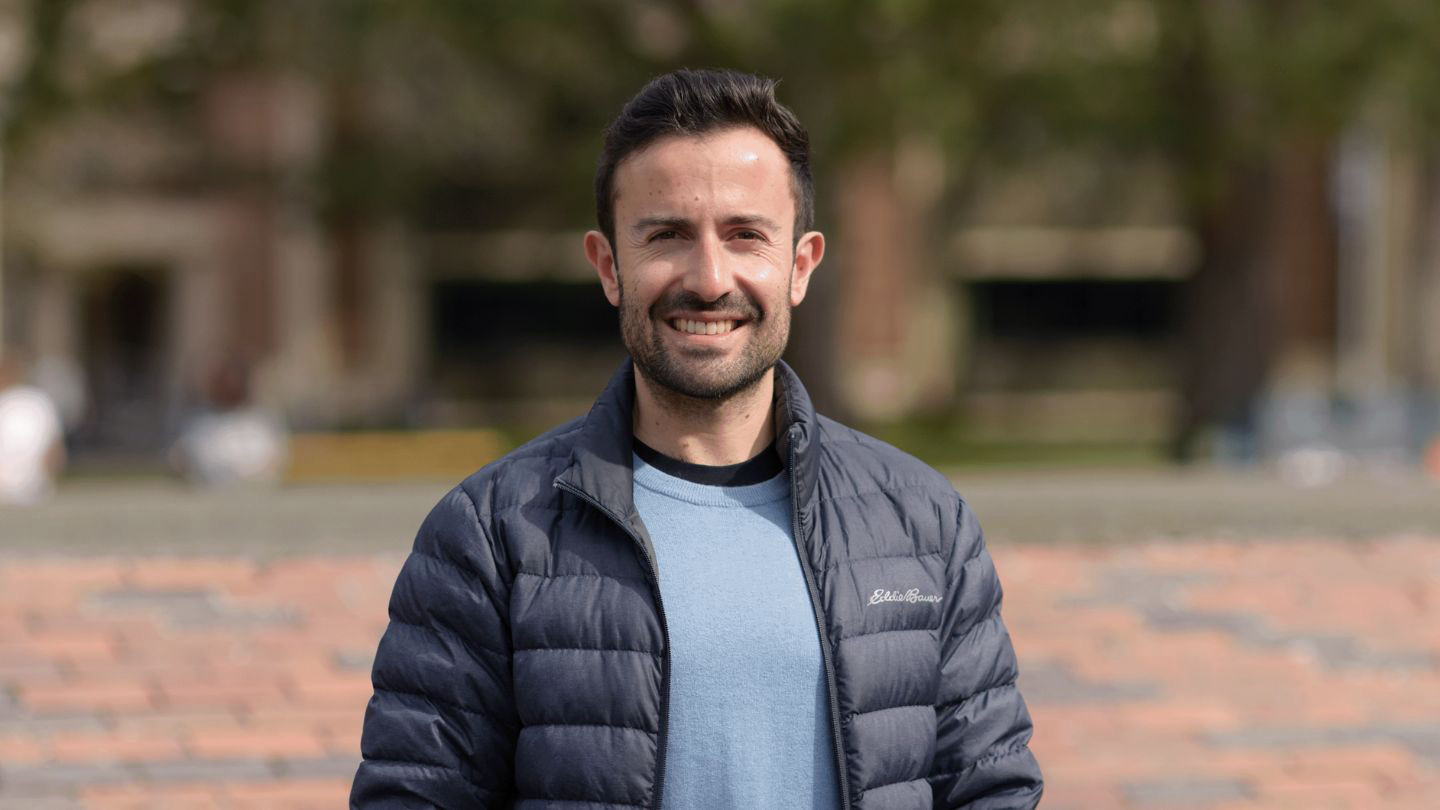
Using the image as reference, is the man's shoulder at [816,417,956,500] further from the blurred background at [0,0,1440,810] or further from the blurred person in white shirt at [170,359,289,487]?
the blurred person in white shirt at [170,359,289,487]

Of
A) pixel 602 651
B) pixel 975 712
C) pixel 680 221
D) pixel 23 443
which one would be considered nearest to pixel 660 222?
pixel 680 221

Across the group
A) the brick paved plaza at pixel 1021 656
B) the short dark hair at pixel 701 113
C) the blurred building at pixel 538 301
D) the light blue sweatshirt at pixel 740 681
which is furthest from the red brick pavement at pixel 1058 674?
the blurred building at pixel 538 301

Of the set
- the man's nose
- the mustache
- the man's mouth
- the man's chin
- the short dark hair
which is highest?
the short dark hair

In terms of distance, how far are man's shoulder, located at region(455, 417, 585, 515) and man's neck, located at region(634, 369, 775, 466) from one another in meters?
0.12

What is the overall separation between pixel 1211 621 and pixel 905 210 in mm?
24644

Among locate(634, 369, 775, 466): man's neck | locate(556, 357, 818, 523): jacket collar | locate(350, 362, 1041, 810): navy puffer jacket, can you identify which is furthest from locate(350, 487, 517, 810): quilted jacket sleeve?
locate(634, 369, 775, 466): man's neck

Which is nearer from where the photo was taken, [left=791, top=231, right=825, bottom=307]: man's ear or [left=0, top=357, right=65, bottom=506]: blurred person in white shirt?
[left=791, top=231, right=825, bottom=307]: man's ear

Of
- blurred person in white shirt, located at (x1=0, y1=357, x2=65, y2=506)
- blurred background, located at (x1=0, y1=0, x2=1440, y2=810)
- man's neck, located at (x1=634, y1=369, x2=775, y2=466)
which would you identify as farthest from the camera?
blurred person in white shirt, located at (x1=0, y1=357, x2=65, y2=506)

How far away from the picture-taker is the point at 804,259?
2.29 meters

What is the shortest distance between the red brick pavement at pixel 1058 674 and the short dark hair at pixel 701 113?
9.78ft

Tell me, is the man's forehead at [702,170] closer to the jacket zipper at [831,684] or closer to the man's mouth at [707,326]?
the man's mouth at [707,326]

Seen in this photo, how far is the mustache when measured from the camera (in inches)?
84.6

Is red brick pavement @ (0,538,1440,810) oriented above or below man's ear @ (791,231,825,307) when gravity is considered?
below

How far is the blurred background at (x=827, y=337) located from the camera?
5316mm
